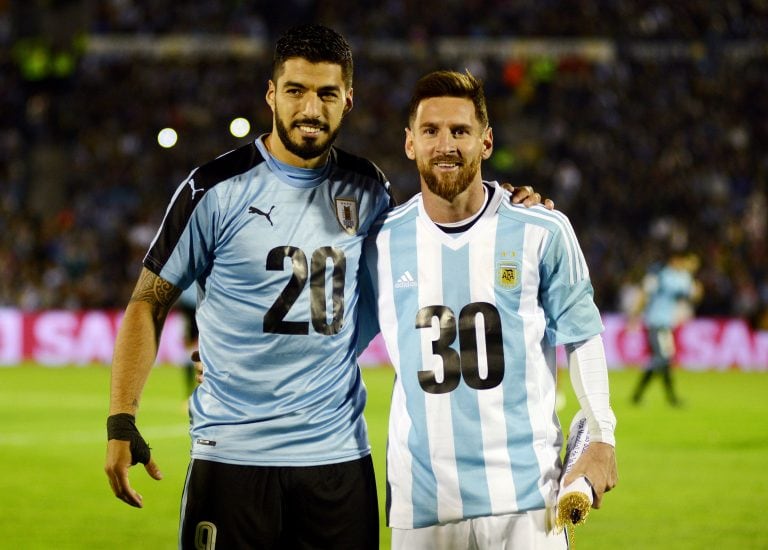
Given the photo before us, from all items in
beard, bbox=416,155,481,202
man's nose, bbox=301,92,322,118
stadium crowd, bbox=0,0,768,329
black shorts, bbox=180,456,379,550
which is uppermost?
stadium crowd, bbox=0,0,768,329

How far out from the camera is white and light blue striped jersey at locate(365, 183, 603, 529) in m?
3.78

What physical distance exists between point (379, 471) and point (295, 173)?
577cm

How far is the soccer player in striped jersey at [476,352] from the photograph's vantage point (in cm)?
377

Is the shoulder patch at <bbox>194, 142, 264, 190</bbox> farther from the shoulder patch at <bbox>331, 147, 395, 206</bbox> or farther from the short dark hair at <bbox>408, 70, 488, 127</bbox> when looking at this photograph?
the short dark hair at <bbox>408, 70, 488, 127</bbox>

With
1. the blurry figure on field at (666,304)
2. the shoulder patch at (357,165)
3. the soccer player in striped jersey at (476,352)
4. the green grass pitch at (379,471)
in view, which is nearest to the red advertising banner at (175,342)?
the green grass pitch at (379,471)

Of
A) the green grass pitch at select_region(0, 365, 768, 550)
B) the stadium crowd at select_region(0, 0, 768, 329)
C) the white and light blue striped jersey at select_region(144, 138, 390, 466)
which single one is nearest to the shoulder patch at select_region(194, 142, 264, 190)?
the white and light blue striped jersey at select_region(144, 138, 390, 466)

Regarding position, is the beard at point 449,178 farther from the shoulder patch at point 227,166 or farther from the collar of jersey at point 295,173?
the shoulder patch at point 227,166

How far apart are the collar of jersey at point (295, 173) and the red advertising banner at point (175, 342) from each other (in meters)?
17.8

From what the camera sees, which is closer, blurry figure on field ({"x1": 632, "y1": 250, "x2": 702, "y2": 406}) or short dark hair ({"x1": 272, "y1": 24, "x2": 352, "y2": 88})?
short dark hair ({"x1": 272, "y1": 24, "x2": 352, "y2": 88})

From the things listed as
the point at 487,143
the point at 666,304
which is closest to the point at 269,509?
the point at 487,143

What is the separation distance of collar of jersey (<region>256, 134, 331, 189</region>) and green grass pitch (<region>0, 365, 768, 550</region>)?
3840mm

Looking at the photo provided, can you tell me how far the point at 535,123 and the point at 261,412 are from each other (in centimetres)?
2546

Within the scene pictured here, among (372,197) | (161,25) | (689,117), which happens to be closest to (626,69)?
(689,117)

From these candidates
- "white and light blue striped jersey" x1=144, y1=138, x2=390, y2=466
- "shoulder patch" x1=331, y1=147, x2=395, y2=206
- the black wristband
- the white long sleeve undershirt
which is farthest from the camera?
"shoulder patch" x1=331, y1=147, x2=395, y2=206
